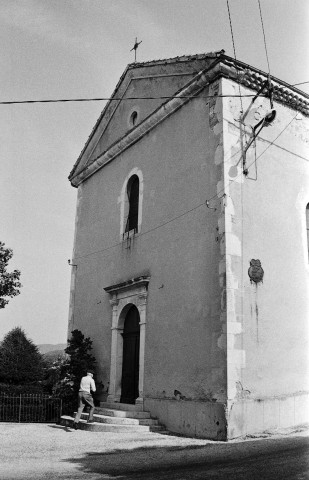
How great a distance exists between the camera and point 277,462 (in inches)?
274

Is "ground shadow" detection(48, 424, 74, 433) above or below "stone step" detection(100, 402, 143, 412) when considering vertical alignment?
below

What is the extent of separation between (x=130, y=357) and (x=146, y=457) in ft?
17.8

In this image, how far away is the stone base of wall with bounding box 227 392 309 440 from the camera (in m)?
9.37

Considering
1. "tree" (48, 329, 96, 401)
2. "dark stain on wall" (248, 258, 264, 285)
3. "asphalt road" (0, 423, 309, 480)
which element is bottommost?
"asphalt road" (0, 423, 309, 480)

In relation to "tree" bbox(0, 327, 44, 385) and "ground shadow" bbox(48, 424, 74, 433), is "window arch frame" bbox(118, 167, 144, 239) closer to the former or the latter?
"ground shadow" bbox(48, 424, 74, 433)

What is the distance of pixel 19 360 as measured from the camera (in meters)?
20.2

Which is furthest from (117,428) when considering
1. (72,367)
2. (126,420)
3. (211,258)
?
(211,258)

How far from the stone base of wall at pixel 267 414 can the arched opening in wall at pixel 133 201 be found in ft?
19.9

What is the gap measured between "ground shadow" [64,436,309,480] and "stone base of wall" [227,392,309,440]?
42cm

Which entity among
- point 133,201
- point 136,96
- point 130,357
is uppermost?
point 136,96

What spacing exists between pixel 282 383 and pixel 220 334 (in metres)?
1.83

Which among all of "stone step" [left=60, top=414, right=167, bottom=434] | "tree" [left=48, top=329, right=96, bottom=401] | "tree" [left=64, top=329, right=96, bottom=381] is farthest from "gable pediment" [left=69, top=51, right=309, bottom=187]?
"stone step" [left=60, top=414, right=167, bottom=434]

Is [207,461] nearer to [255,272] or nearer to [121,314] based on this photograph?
[255,272]

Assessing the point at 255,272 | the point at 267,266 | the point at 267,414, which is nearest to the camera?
the point at 267,414
